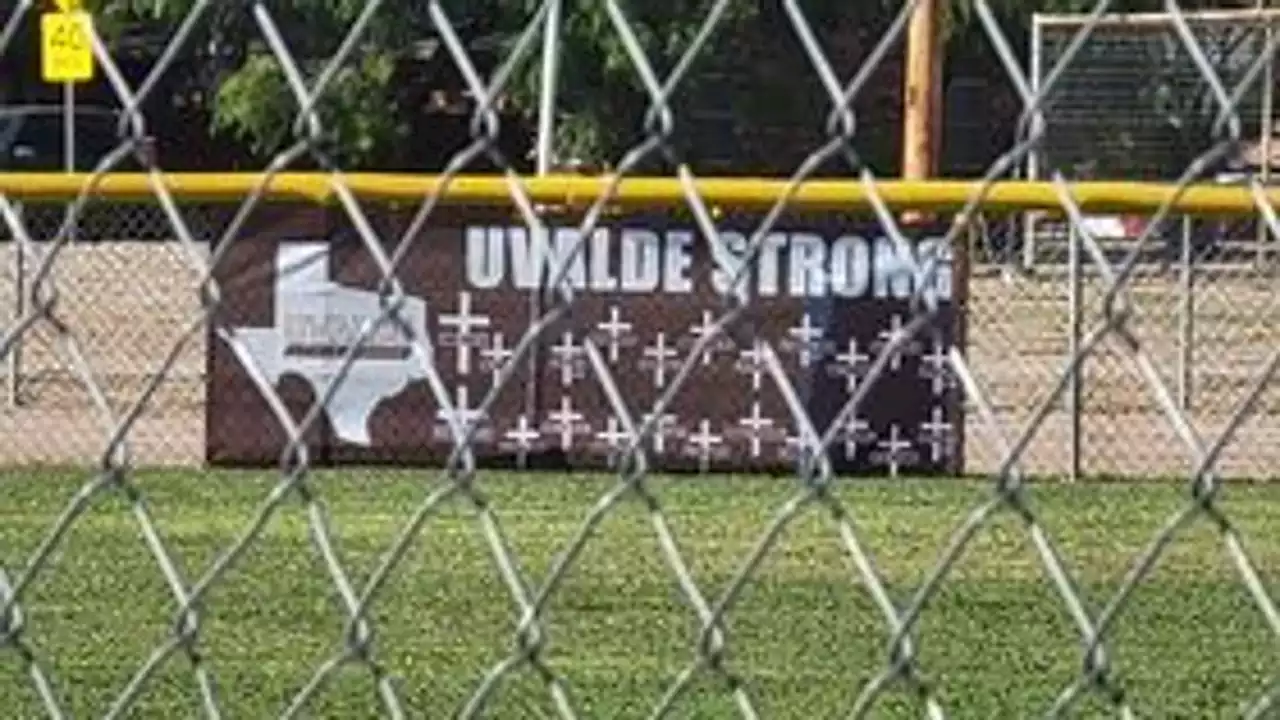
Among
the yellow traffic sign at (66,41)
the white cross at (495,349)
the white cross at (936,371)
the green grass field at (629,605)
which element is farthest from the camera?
the white cross at (495,349)

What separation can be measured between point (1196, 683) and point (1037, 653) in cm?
61

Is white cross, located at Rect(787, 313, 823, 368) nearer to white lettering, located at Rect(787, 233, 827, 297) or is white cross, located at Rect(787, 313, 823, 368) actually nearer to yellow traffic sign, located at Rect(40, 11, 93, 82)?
white lettering, located at Rect(787, 233, 827, 297)

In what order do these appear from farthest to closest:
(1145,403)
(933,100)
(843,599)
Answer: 1. (1145,403)
2. (933,100)
3. (843,599)

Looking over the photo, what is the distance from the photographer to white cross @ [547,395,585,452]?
14781 mm

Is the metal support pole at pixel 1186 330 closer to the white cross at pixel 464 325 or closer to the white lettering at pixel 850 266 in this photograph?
the white lettering at pixel 850 266

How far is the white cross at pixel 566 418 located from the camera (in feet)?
48.5

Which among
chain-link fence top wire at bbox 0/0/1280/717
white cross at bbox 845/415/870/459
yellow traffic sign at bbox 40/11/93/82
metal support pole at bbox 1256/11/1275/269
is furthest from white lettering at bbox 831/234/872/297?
chain-link fence top wire at bbox 0/0/1280/717

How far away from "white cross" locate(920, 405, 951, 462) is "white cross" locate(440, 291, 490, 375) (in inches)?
78.3

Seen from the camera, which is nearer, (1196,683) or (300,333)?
(1196,683)

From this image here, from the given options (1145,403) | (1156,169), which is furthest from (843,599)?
(1156,169)

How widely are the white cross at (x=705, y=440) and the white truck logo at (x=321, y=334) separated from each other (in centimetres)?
124

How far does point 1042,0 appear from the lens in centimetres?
2125

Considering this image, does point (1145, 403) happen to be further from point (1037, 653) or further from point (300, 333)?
point (1037, 653)

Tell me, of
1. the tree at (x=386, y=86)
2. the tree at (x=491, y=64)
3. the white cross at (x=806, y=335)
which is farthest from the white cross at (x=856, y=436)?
the tree at (x=491, y=64)
